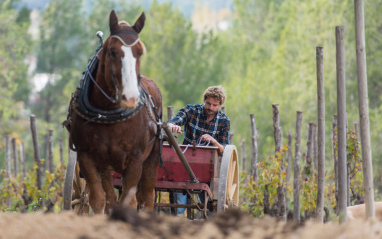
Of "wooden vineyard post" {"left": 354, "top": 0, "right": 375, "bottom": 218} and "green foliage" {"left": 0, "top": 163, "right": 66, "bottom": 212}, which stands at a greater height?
"wooden vineyard post" {"left": 354, "top": 0, "right": 375, "bottom": 218}

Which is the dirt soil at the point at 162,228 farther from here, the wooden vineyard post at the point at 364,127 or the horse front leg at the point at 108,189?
the horse front leg at the point at 108,189

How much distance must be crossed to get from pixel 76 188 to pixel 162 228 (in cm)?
414

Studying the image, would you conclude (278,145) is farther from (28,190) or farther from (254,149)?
(28,190)

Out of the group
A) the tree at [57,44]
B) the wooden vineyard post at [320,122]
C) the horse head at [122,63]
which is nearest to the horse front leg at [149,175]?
the horse head at [122,63]

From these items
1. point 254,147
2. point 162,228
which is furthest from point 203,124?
point 254,147

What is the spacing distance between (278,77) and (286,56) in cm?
105

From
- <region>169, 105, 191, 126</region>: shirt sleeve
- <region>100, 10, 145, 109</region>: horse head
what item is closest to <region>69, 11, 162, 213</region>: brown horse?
<region>100, 10, 145, 109</region>: horse head

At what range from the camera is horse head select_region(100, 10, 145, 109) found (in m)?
5.59

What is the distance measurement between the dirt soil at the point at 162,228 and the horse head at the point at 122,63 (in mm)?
1642

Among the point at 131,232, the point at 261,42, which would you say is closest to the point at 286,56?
the point at 261,42

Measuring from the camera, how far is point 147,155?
6.57 metres

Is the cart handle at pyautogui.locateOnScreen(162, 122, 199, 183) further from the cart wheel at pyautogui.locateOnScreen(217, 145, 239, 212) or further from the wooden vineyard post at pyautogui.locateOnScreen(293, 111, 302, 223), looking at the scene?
the wooden vineyard post at pyautogui.locateOnScreen(293, 111, 302, 223)

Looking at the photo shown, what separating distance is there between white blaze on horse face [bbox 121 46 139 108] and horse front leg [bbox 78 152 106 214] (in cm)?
80

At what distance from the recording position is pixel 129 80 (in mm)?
5633
